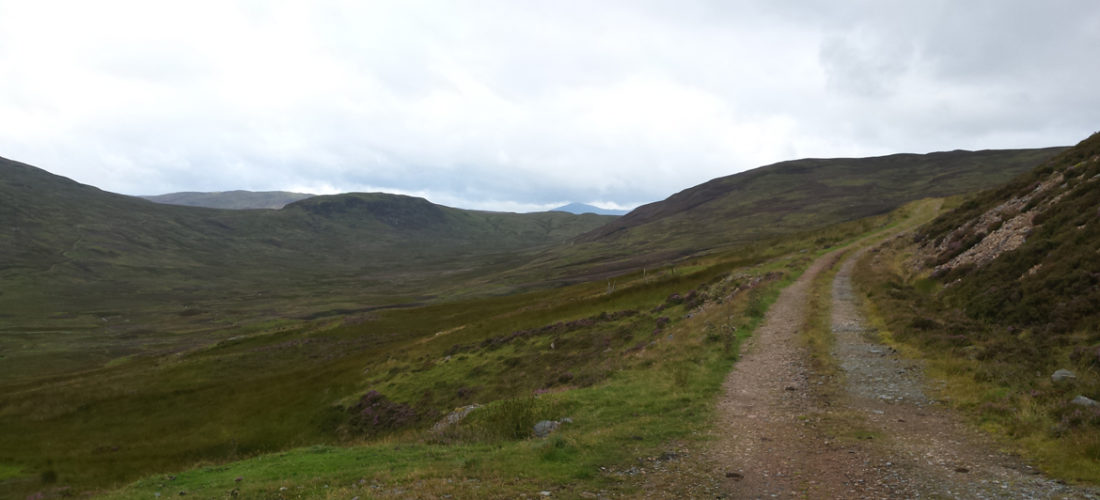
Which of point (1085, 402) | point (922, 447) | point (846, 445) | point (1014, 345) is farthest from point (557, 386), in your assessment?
point (1085, 402)

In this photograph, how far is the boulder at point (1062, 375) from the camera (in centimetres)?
1511

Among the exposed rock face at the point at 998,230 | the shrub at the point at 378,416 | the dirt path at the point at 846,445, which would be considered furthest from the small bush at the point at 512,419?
the exposed rock face at the point at 998,230

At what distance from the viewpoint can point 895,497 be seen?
1072 centimetres

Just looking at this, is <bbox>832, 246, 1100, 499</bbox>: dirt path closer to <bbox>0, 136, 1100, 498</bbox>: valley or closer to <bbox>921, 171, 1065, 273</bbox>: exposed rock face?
<bbox>0, 136, 1100, 498</bbox>: valley

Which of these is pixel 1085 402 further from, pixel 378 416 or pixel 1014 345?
pixel 378 416

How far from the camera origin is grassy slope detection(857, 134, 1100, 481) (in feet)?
42.6

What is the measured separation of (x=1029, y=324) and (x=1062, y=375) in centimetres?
651

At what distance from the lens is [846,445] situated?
1405 cm

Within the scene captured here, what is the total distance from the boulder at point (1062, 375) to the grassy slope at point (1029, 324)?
→ 8.1 inches

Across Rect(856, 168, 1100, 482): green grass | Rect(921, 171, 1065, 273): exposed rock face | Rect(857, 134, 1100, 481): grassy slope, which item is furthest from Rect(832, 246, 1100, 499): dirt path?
Rect(921, 171, 1065, 273): exposed rock face

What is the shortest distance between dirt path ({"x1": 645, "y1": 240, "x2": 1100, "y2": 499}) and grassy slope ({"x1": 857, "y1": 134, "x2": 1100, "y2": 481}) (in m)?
1.11

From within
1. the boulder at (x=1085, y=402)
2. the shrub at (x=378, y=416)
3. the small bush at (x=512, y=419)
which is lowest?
the shrub at (x=378, y=416)

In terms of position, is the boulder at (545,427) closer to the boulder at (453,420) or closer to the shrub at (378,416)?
the boulder at (453,420)

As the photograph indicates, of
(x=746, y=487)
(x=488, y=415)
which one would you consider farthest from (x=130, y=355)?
(x=746, y=487)
